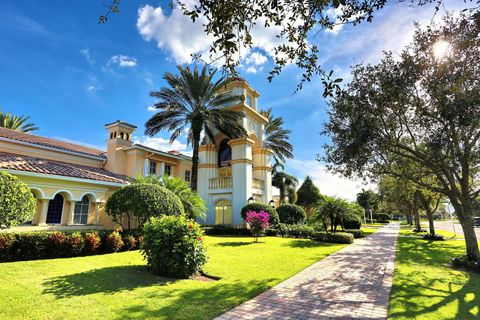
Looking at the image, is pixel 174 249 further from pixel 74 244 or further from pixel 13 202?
pixel 13 202

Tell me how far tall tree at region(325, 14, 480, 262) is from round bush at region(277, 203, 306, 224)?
11967 mm

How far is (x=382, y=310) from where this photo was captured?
5.93 m

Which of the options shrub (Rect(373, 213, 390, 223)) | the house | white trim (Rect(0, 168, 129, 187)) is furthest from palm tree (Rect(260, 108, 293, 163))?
shrub (Rect(373, 213, 390, 223))

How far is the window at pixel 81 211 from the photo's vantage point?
14908 millimetres

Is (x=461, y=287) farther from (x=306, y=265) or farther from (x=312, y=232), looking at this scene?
(x=312, y=232)

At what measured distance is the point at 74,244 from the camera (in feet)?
32.9

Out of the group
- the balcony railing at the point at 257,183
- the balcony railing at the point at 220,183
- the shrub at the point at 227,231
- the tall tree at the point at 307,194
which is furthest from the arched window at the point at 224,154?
the tall tree at the point at 307,194

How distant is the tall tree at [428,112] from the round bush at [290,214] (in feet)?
39.3

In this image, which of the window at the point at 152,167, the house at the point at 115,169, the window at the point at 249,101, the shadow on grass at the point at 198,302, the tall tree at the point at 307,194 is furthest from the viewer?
the tall tree at the point at 307,194

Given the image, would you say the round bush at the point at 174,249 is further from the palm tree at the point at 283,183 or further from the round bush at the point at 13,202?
the palm tree at the point at 283,183

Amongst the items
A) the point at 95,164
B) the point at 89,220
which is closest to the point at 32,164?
the point at 89,220

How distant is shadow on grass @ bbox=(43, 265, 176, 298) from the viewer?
6359mm

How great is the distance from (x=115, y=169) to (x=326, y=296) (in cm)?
1971

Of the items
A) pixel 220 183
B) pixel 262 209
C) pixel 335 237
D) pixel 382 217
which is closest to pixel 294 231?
pixel 262 209
